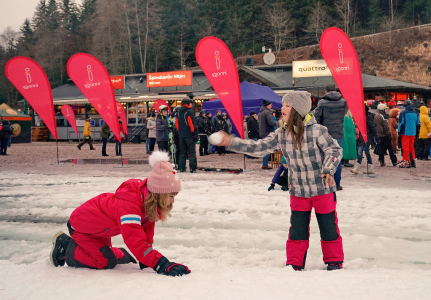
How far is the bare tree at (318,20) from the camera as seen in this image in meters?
49.6

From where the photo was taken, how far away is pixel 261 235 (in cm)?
434

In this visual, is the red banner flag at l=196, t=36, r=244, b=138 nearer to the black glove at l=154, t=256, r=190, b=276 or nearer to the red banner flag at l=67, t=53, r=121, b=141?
the red banner flag at l=67, t=53, r=121, b=141

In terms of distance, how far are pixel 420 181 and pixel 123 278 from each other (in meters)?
7.49

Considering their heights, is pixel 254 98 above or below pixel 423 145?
above

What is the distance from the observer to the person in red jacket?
2.76 metres

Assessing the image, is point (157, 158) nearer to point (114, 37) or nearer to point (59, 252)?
point (59, 252)

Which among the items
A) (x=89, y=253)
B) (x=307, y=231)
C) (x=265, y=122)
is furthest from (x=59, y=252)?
(x=265, y=122)

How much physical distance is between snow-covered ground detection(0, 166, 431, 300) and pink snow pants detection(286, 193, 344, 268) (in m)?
0.14

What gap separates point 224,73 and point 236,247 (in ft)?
21.3

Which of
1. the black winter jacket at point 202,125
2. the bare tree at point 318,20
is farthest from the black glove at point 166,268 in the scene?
the bare tree at point 318,20

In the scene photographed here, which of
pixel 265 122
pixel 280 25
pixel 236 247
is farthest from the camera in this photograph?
pixel 280 25

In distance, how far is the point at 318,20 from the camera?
4972 cm

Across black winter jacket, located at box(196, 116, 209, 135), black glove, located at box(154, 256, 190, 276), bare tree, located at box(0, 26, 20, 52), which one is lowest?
black glove, located at box(154, 256, 190, 276)

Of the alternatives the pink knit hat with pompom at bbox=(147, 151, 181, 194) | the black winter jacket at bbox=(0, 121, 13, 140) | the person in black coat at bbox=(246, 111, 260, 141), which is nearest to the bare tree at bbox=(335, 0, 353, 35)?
A: the person in black coat at bbox=(246, 111, 260, 141)
